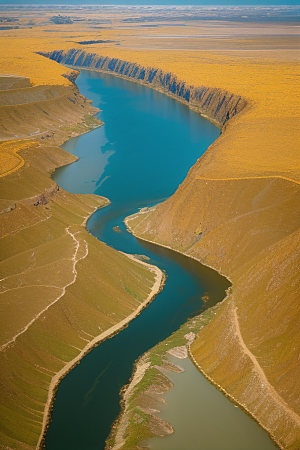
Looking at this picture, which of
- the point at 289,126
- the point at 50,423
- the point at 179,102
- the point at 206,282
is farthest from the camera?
the point at 179,102

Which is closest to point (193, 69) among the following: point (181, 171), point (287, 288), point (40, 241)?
point (181, 171)

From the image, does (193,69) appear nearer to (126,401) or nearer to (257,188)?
(257,188)

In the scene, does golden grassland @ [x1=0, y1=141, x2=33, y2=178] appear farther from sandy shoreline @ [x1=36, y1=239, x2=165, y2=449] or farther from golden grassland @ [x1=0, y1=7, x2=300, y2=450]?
sandy shoreline @ [x1=36, y1=239, x2=165, y2=449]

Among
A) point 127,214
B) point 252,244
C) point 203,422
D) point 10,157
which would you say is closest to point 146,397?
point 203,422

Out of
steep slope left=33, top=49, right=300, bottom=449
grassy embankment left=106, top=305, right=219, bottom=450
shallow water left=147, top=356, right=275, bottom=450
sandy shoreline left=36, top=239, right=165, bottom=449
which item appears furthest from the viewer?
steep slope left=33, top=49, right=300, bottom=449

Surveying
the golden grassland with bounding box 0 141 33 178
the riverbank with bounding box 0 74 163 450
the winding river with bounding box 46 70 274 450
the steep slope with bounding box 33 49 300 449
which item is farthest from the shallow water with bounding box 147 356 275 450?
the golden grassland with bounding box 0 141 33 178
